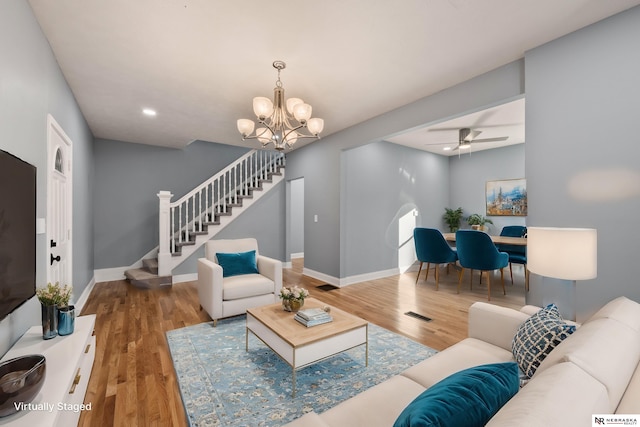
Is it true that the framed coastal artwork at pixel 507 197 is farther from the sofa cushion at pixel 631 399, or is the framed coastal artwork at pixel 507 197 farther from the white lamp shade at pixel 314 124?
the sofa cushion at pixel 631 399

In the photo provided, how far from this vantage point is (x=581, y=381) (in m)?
0.75

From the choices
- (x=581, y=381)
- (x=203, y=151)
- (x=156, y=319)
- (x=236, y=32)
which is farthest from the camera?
(x=203, y=151)

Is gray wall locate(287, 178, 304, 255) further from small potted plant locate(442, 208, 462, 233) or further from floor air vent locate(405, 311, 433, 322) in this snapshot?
floor air vent locate(405, 311, 433, 322)

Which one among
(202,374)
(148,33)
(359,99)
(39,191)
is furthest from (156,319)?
(359,99)

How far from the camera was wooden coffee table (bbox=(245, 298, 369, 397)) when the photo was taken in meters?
1.89

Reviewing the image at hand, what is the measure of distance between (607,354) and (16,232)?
8.65ft

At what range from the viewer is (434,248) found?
4.64 meters

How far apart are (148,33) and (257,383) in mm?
2810

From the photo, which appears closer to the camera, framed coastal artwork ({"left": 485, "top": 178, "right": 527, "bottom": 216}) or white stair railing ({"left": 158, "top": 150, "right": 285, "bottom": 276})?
white stair railing ({"left": 158, "top": 150, "right": 285, "bottom": 276})

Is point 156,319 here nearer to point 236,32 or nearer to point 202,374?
point 202,374

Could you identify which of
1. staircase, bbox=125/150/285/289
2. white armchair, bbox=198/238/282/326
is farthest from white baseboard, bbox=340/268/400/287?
staircase, bbox=125/150/285/289

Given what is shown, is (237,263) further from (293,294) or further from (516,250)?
(516,250)

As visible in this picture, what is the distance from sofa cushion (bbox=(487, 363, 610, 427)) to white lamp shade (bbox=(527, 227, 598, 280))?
39.5 inches

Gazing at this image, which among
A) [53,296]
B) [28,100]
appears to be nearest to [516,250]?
[53,296]
